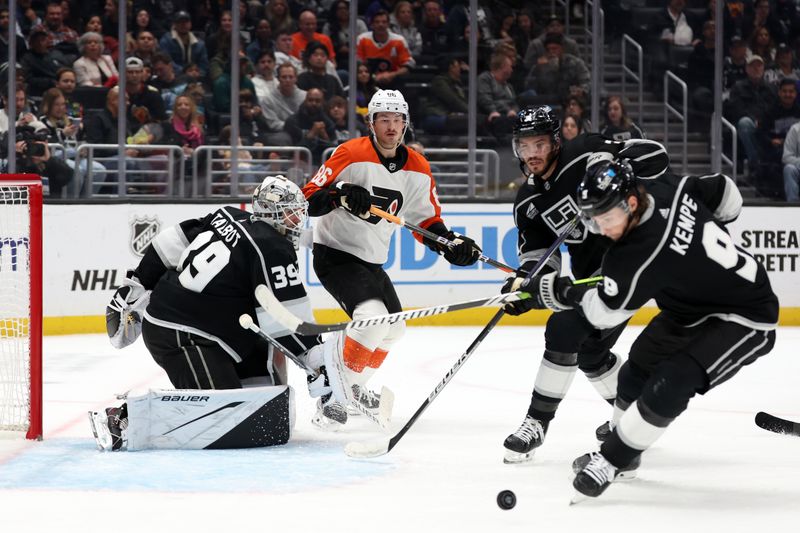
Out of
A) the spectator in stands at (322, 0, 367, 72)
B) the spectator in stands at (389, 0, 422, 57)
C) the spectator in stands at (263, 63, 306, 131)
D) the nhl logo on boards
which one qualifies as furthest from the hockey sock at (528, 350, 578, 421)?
the spectator in stands at (389, 0, 422, 57)

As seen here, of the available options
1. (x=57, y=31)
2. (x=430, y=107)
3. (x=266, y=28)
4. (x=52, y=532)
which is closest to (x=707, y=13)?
(x=430, y=107)

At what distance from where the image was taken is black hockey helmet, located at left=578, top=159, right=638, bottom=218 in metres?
2.82

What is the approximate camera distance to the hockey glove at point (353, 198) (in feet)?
13.5

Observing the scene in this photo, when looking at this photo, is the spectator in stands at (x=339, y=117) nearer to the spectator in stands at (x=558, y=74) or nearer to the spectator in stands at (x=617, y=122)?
the spectator in stands at (x=558, y=74)

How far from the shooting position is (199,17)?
7664 mm

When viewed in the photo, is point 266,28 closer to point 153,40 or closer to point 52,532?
point 153,40

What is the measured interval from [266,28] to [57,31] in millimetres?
1337

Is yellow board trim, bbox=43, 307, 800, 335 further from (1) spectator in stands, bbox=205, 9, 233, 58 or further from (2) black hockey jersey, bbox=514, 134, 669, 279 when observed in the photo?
(2) black hockey jersey, bbox=514, 134, 669, 279

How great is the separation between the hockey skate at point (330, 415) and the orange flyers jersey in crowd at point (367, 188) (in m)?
0.63

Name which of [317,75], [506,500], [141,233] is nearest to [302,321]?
[506,500]

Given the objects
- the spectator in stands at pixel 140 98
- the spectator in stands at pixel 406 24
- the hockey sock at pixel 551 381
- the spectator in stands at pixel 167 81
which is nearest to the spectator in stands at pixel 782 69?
the spectator in stands at pixel 406 24

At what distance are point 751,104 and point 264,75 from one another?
334 centimetres

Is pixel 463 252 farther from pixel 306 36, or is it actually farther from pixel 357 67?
pixel 306 36

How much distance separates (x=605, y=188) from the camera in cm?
283
